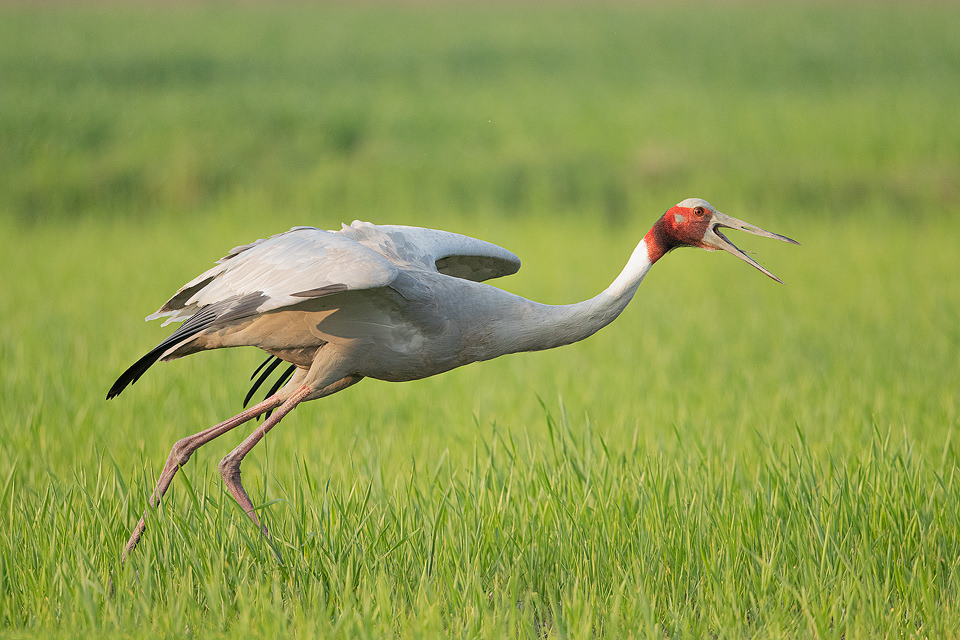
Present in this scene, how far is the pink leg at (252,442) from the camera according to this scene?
3.75 metres

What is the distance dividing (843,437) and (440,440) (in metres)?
2.14

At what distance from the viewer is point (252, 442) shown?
386 cm

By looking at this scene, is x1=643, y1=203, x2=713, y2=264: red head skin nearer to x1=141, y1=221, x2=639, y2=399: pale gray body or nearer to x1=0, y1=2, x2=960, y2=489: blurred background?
x1=141, y1=221, x2=639, y2=399: pale gray body

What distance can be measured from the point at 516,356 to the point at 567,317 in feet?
13.5

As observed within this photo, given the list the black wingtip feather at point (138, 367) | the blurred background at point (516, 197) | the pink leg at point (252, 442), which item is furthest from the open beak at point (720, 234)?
the black wingtip feather at point (138, 367)

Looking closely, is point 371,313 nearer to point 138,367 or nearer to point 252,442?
point 252,442

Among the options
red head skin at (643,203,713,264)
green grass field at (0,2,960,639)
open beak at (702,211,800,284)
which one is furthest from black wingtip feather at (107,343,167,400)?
open beak at (702,211,800,284)

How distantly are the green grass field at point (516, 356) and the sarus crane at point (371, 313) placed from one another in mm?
469

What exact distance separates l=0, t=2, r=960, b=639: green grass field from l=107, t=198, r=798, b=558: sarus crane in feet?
1.54

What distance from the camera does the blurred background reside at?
582cm

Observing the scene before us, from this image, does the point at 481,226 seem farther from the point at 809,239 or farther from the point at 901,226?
the point at 901,226

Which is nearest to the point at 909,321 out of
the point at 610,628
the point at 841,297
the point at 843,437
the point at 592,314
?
the point at 841,297

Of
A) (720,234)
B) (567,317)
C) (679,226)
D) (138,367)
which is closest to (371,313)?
(567,317)

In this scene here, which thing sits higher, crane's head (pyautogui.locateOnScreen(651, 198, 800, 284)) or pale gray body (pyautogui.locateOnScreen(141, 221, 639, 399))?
crane's head (pyautogui.locateOnScreen(651, 198, 800, 284))
